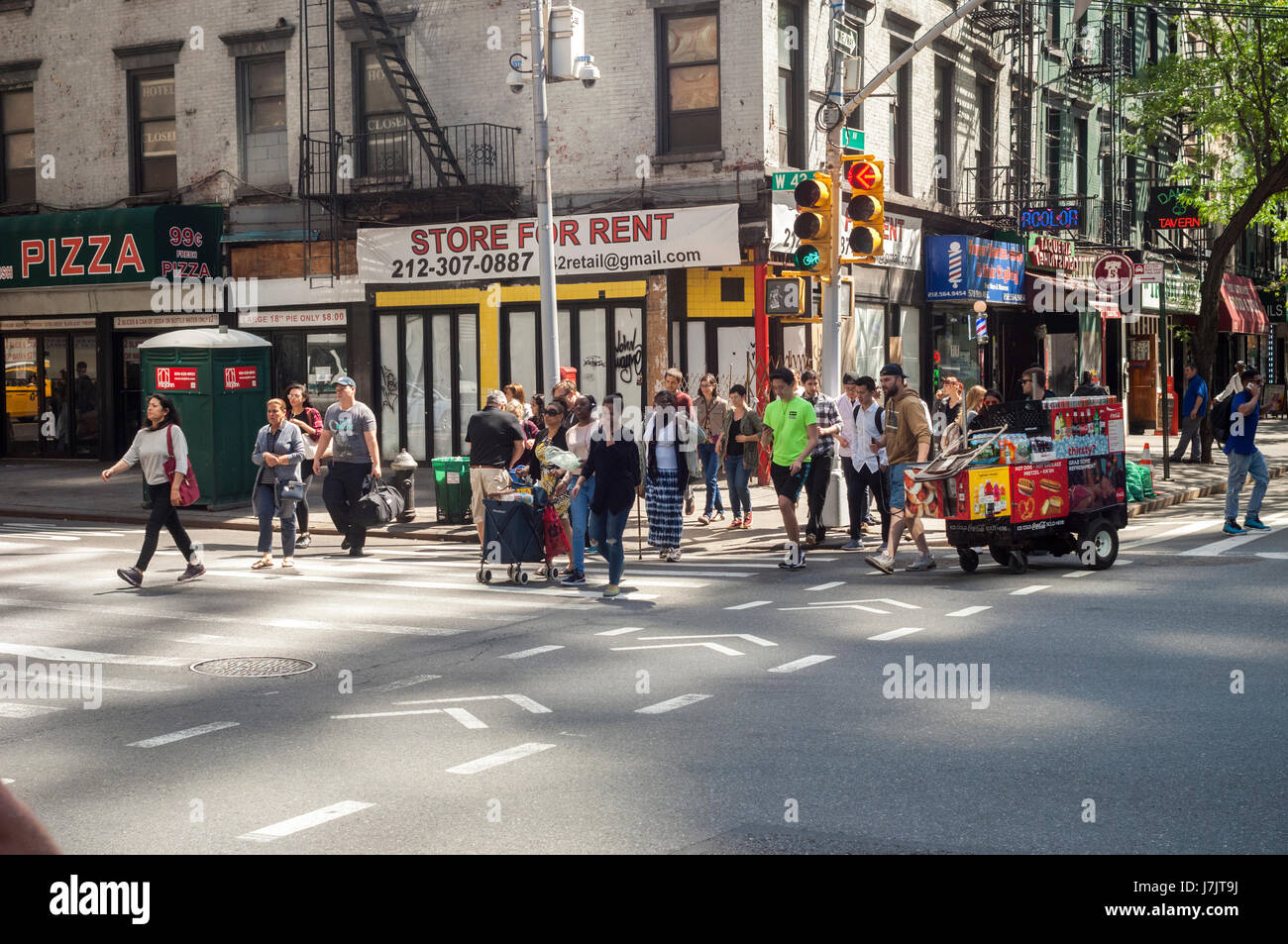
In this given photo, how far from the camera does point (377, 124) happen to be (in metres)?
25.4

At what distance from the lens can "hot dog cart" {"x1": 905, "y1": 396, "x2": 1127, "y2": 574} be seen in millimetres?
12523

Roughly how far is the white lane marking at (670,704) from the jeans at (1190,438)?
19.9m

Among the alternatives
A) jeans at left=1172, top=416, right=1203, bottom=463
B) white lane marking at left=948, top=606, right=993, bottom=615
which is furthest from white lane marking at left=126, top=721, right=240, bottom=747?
jeans at left=1172, top=416, right=1203, bottom=463

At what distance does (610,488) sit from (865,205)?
19.0 ft

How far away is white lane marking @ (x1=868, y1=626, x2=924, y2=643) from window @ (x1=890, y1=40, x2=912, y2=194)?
17461 mm

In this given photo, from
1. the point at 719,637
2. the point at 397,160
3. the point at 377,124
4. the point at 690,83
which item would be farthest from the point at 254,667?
the point at 377,124

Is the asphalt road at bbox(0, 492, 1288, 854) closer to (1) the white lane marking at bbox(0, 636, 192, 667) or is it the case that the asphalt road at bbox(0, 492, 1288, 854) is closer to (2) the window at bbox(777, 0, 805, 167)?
(1) the white lane marking at bbox(0, 636, 192, 667)

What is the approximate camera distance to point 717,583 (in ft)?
43.3

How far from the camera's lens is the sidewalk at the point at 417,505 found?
17109 mm

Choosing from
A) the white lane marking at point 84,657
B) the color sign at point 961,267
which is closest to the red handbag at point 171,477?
the white lane marking at point 84,657

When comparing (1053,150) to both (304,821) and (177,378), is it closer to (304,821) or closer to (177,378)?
(177,378)

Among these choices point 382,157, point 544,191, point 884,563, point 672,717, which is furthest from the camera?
point 382,157
